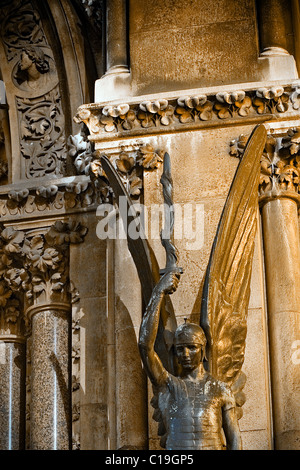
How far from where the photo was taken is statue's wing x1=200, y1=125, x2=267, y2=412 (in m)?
10.3

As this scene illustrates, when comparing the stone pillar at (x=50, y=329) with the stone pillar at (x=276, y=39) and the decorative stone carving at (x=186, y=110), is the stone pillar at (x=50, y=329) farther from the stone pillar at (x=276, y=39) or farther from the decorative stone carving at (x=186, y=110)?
the stone pillar at (x=276, y=39)

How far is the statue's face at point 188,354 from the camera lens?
9938 mm

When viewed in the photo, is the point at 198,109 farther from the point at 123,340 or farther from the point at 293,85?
the point at 123,340

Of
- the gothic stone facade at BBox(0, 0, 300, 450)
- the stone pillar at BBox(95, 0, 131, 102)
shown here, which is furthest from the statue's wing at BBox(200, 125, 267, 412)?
the stone pillar at BBox(95, 0, 131, 102)

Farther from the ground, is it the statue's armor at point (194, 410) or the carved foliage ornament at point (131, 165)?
the carved foliage ornament at point (131, 165)

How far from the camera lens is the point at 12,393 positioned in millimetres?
12578

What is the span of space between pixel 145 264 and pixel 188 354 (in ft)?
2.93

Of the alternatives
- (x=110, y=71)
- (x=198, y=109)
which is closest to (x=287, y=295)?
(x=198, y=109)

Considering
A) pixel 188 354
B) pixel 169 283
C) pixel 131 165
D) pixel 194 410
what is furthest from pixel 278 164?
pixel 194 410

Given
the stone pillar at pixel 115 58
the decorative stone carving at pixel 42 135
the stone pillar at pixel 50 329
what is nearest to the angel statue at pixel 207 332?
the stone pillar at pixel 115 58

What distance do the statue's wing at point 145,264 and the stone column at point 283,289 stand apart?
2.50ft

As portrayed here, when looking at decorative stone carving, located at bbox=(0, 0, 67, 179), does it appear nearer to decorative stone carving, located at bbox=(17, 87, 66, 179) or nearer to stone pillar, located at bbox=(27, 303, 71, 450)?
decorative stone carving, located at bbox=(17, 87, 66, 179)

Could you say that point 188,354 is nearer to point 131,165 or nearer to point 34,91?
point 131,165

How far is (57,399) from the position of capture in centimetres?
1218
